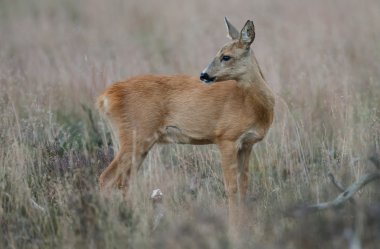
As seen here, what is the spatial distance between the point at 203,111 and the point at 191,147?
0.97 m

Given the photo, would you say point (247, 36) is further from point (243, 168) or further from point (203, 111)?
point (243, 168)

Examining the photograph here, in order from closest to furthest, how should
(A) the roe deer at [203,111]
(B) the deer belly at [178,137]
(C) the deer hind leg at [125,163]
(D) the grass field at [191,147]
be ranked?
(D) the grass field at [191,147], (C) the deer hind leg at [125,163], (A) the roe deer at [203,111], (B) the deer belly at [178,137]

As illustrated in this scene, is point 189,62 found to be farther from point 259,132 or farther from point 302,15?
point 259,132

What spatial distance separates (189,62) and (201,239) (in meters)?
7.86

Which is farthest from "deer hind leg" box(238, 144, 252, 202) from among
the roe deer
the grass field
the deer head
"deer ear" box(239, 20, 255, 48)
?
"deer ear" box(239, 20, 255, 48)

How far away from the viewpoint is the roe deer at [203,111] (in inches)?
291

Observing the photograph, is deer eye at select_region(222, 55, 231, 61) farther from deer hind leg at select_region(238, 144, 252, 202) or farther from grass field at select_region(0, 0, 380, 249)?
grass field at select_region(0, 0, 380, 249)

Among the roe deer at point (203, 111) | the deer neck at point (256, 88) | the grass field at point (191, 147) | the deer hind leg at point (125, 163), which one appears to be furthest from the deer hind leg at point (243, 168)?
the deer hind leg at point (125, 163)

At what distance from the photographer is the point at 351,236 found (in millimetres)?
4535

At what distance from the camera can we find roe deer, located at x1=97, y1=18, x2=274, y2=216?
24.3 ft

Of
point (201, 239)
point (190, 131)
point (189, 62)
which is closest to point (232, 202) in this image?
point (190, 131)

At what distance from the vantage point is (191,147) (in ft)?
28.1

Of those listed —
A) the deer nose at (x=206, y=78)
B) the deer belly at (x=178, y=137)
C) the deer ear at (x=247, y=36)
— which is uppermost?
the deer ear at (x=247, y=36)

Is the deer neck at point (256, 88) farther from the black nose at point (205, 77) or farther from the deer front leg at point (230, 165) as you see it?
the deer front leg at point (230, 165)
